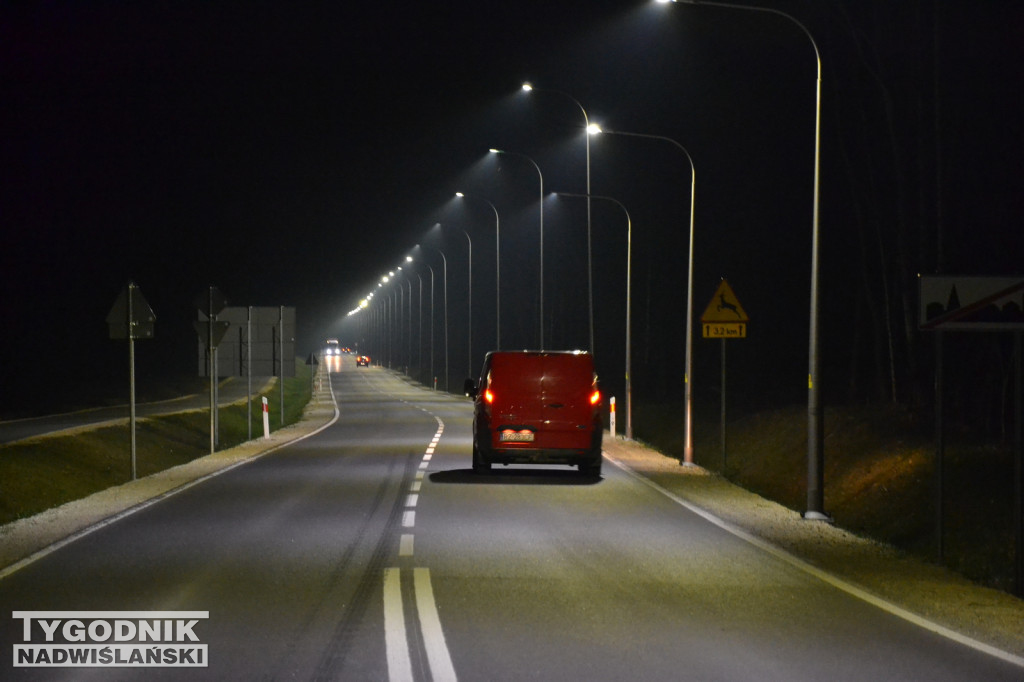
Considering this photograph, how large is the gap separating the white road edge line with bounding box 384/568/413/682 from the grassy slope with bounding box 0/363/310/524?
10653mm

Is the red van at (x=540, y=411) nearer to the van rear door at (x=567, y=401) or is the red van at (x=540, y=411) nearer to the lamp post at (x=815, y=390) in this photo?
the van rear door at (x=567, y=401)

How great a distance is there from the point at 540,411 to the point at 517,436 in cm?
57

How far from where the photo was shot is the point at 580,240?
109500 mm

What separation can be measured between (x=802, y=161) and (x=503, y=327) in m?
97.9

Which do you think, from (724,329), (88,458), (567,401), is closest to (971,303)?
(567,401)

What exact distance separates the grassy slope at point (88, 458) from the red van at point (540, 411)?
296 inches

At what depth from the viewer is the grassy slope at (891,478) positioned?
16.4 m

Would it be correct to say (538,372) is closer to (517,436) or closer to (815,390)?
(517,436)

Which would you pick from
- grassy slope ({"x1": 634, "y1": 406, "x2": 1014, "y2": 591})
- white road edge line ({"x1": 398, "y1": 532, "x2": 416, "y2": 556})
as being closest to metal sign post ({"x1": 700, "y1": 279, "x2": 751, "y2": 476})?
grassy slope ({"x1": 634, "y1": 406, "x2": 1014, "y2": 591})

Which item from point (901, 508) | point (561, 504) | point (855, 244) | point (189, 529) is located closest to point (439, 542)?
point (189, 529)

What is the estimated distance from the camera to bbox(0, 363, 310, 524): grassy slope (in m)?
23.5

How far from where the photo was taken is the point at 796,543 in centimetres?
1470

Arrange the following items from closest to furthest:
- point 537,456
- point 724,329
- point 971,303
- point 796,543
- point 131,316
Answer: point 971,303 → point 796,543 → point 131,316 → point 537,456 → point 724,329

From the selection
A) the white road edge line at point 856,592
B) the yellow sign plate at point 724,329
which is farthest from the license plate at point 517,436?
the yellow sign plate at point 724,329
